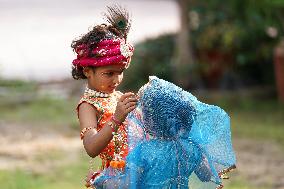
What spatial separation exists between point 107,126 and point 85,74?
48 cm

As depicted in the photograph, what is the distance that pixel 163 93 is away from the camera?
13.7 feet

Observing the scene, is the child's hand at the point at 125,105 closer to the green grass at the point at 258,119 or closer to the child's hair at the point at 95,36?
the child's hair at the point at 95,36

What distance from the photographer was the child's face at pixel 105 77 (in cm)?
437

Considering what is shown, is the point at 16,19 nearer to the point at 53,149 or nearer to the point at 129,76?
the point at 129,76

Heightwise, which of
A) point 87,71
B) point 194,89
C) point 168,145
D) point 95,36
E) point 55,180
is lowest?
point 168,145

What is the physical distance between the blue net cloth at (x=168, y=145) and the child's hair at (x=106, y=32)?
38cm

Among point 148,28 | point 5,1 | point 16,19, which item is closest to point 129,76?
point 148,28

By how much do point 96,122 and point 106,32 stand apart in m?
0.48

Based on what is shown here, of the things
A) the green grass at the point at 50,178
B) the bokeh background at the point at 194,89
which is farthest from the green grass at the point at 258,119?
the green grass at the point at 50,178

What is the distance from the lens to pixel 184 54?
13.9m

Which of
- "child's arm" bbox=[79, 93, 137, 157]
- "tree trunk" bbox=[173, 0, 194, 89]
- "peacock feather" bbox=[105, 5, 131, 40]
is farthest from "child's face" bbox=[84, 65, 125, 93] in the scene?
"tree trunk" bbox=[173, 0, 194, 89]

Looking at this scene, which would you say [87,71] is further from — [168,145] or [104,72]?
[168,145]

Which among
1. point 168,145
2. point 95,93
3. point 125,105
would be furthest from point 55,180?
point 125,105

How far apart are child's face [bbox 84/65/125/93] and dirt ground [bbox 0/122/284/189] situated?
3.67 m
